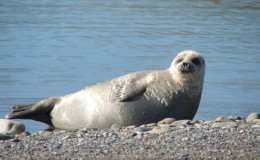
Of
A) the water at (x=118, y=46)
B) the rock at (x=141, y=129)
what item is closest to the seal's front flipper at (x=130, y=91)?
the rock at (x=141, y=129)

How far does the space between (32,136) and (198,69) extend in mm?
2430

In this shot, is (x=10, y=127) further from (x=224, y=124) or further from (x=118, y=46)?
(x=118, y=46)

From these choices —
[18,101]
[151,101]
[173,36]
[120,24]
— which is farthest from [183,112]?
[120,24]

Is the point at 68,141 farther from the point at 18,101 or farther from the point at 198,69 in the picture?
the point at 18,101

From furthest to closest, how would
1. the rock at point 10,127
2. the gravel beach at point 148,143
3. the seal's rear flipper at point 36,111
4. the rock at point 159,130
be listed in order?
the seal's rear flipper at point 36,111
the rock at point 10,127
the rock at point 159,130
the gravel beach at point 148,143

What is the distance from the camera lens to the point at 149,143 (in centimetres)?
554

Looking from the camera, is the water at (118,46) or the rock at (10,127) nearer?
the rock at (10,127)

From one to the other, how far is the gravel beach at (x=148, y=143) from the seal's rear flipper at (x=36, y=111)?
1463mm

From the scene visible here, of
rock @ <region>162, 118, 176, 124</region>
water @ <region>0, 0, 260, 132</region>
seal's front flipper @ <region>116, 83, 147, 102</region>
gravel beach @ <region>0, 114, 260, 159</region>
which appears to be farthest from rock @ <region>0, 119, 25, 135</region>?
rock @ <region>162, 118, 176, 124</region>

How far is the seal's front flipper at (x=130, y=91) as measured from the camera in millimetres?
7145

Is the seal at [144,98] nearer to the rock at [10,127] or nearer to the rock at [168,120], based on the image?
the rock at [168,120]

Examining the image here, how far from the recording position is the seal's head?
7102 mm

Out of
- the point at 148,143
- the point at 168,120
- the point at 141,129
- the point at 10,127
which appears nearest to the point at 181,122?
the point at 168,120

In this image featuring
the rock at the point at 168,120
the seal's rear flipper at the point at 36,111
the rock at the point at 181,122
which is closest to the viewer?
the rock at the point at 181,122
